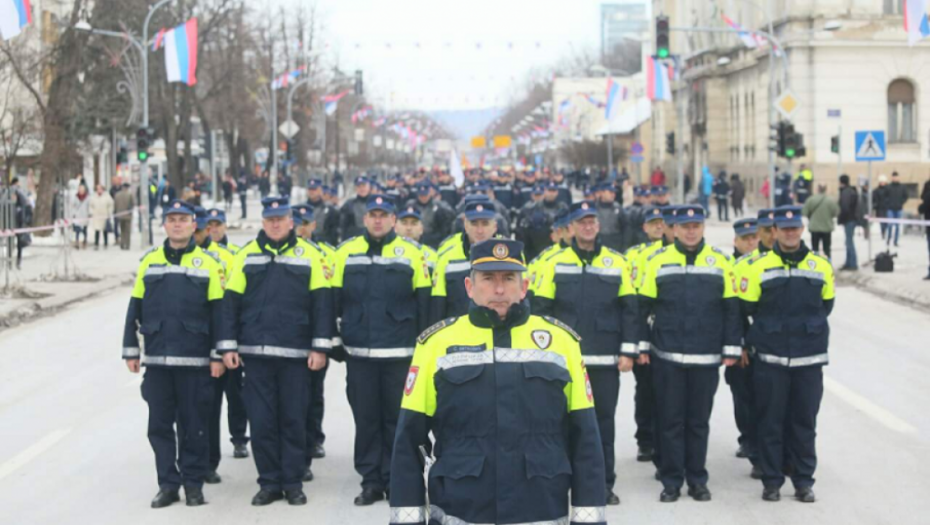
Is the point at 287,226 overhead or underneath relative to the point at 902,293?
overhead

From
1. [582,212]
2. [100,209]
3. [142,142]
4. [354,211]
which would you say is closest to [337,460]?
[582,212]

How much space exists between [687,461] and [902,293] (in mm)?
15856

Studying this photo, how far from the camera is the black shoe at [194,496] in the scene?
9648 mm

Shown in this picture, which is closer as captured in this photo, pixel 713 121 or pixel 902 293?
pixel 902 293

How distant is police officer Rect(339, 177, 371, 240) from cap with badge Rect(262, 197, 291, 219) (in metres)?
10.4

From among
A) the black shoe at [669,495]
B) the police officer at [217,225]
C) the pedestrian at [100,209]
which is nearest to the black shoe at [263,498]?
the black shoe at [669,495]

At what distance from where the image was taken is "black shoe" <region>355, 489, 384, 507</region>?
9602mm

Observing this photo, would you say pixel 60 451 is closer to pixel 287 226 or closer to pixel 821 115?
pixel 287 226

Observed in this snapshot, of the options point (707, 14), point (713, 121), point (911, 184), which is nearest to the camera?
point (911, 184)

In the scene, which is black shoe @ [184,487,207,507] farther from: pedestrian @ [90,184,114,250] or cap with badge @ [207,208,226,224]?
pedestrian @ [90,184,114,250]

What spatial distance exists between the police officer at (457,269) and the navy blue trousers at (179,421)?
5.94ft

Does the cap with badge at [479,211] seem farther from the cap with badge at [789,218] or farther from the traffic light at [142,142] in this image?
the traffic light at [142,142]

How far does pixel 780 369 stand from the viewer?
9742 millimetres

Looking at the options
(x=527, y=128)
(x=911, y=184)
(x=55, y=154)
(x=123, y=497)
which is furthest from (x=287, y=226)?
(x=527, y=128)
